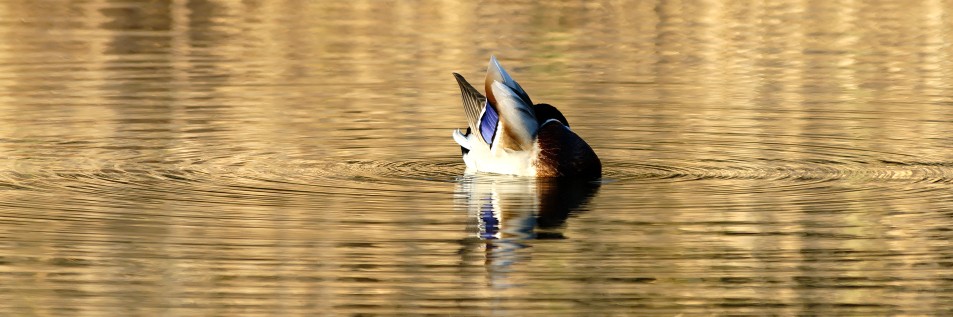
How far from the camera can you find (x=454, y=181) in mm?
13734

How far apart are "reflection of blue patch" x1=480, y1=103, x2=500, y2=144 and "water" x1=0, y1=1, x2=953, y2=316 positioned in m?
0.34

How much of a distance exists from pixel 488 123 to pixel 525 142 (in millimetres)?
589

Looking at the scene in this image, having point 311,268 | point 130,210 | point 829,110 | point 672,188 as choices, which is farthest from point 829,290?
point 829,110

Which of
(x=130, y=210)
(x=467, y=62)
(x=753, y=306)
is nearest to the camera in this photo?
(x=753, y=306)

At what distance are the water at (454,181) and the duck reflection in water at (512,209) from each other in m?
0.04

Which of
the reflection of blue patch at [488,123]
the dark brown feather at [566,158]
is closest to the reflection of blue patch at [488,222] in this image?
the dark brown feather at [566,158]

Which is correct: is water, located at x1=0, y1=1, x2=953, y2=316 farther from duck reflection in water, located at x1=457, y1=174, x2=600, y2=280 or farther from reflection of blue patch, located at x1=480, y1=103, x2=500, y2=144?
reflection of blue patch, located at x1=480, y1=103, x2=500, y2=144

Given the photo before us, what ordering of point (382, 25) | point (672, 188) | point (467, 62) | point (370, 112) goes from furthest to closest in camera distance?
point (382, 25) < point (467, 62) < point (370, 112) < point (672, 188)

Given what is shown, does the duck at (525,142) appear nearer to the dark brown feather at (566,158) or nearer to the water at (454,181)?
the dark brown feather at (566,158)

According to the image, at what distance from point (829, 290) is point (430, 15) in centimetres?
2024

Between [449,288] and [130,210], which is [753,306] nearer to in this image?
[449,288]

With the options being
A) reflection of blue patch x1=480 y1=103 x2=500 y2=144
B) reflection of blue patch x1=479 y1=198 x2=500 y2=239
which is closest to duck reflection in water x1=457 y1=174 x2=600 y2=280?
reflection of blue patch x1=479 y1=198 x2=500 y2=239

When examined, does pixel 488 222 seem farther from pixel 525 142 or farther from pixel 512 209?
pixel 525 142

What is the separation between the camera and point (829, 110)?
17.9 m
